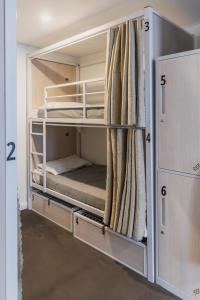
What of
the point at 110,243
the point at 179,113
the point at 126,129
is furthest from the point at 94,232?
the point at 179,113

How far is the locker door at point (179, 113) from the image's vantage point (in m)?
1.77

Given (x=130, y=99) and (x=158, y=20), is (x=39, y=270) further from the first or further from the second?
(x=158, y=20)

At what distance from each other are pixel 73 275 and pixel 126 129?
54.2 inches

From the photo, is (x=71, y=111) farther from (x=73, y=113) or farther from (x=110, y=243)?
(x=110, y=243)

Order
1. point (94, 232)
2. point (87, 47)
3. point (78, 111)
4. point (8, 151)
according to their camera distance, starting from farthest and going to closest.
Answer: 1. point (87, 47)
2. point (78, 111)
3. point (94, 232)
4. point (8, 151)

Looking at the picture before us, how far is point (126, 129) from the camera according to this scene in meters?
2.17

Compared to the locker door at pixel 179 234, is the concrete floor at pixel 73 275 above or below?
below

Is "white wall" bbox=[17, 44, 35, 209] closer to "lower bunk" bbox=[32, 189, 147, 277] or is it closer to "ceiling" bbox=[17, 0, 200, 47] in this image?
"lower bunk" bbox=[32, 189, 147, 277]

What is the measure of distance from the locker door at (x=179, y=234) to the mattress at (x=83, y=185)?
0.73 meters

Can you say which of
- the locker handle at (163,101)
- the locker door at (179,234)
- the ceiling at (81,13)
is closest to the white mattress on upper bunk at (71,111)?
the locker handle at (163,101)

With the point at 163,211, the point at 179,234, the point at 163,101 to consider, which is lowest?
the point at 179,234

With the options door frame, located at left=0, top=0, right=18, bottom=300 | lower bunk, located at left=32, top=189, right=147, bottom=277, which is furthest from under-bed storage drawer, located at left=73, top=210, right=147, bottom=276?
door frame, located at left=0, top=0, right=18, bottom=300

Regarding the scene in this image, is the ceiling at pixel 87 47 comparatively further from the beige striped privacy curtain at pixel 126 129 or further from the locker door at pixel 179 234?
the locker door at pixel 179 234

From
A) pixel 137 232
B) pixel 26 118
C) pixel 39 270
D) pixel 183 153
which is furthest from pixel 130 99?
pixel 26 118
